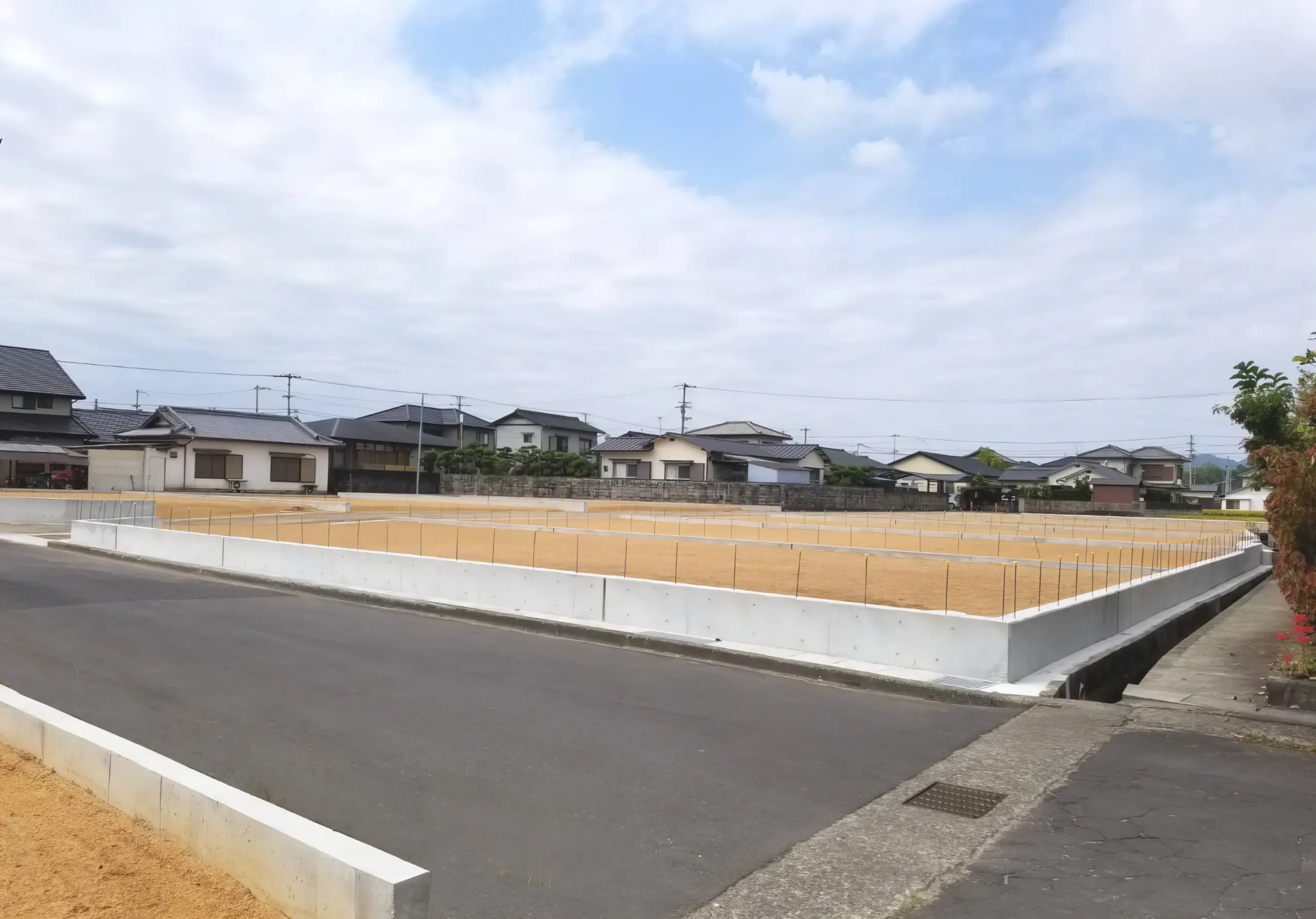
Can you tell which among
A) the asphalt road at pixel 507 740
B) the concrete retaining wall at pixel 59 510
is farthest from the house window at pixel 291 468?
the asphalt road at pixel 507 740

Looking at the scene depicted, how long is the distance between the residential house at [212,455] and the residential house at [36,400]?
3099mm

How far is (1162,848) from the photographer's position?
5.07m

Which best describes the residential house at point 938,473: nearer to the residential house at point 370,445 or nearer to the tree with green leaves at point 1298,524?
the residential house at point 370,445

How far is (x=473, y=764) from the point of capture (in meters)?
6.35

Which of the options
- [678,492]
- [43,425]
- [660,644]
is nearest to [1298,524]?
[660,644]

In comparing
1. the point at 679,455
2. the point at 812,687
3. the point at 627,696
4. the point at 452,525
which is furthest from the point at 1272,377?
the point at 679,455

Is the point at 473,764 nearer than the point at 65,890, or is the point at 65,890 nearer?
the point at 65,890

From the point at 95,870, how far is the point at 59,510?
31389 mm

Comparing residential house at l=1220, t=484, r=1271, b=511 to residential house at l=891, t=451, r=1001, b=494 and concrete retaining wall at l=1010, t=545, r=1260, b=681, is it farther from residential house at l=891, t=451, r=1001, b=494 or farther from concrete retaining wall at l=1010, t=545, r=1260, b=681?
concrete retaining wall at l=1010, t=545, r=1260, b=681

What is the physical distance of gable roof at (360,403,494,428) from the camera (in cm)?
7956

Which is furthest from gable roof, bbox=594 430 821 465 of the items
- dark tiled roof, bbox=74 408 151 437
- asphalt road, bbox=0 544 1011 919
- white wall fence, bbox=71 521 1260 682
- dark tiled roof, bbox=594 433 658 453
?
asphalt road, bbox=0 544 1011 919

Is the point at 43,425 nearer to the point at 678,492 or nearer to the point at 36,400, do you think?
the point at 36,400

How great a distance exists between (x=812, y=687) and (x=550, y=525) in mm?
23179

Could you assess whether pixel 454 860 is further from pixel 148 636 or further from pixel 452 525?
pixel 452 525
